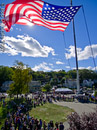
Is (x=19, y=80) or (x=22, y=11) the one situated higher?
(x=22, y=11)

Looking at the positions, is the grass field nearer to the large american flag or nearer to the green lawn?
the green lawn

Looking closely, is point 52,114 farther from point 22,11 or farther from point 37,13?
point 22,11

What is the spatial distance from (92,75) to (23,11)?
110384 millimetres

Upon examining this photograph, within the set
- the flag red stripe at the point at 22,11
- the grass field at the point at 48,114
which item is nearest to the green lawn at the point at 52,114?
the grass field at the point at 48,114

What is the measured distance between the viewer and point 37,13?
29.0 ft

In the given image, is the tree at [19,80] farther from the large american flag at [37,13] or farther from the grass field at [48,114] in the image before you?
the large american flag at [37,13]

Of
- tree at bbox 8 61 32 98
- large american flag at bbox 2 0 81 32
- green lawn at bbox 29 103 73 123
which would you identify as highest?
large american flag at bbox 2 0 81 32

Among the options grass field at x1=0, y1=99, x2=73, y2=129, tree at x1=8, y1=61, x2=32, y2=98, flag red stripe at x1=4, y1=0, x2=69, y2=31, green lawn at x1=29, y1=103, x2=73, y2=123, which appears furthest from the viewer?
tree at x1=8, y1=61, x2=32, y2=98

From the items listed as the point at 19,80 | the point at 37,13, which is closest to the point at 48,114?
the point at 19,80

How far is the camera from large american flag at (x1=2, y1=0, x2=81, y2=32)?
812 centimetres

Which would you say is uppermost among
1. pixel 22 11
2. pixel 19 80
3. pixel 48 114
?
pixel 22 11

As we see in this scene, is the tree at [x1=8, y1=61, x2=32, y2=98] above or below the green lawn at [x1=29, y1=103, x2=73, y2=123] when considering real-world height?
above

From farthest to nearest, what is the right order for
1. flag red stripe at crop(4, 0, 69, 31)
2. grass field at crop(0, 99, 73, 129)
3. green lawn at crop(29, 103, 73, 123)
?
green lawn at crop(29, 103, 73, 123)
grass field at crop(0, 99, 73, 129)
flag red stripe at crop(4, 0, 69, 31)

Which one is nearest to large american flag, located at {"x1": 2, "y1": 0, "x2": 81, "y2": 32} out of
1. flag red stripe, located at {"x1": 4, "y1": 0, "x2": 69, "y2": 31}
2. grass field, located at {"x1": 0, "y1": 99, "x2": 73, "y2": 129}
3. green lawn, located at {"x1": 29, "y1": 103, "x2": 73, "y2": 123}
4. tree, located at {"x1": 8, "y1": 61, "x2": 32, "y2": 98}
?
flag red stripe, located at {"x1": 4, "y1": 0, "x2": 69, "y2": 31}
